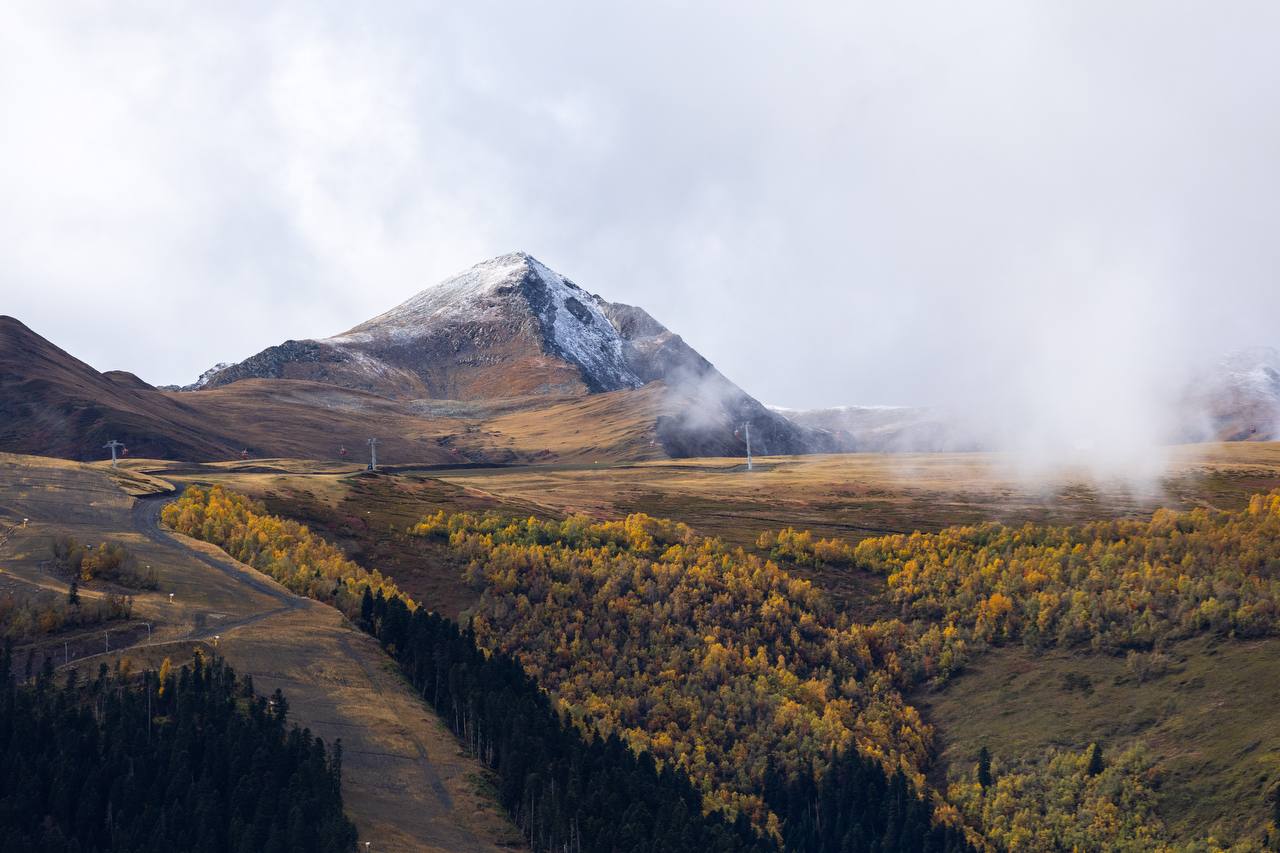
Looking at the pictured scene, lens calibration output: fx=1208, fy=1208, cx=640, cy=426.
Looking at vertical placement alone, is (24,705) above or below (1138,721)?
above

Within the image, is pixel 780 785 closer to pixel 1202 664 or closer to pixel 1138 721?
pixel 1138 721

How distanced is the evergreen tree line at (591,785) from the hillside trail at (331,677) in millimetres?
3858

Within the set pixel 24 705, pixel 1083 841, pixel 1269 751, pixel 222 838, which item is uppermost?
pixel 24 705

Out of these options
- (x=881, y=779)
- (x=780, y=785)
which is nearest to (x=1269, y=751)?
(x=881, y=779)

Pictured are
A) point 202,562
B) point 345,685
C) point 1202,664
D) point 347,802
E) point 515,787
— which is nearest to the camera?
point 347,802

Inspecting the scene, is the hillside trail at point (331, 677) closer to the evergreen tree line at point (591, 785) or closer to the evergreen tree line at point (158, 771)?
the evergreen tree line at point (591, 785)

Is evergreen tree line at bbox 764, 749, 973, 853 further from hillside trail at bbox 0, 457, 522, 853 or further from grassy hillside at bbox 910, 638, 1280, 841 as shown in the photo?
hillside trail at bbox 0, 457, 522, 853

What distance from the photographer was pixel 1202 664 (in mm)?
195625

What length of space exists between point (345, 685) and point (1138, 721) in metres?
120

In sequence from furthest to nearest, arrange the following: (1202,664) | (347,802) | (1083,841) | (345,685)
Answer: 1. (1202,664)
2. (1083,841)
3. (345,685)
4. (347,802)

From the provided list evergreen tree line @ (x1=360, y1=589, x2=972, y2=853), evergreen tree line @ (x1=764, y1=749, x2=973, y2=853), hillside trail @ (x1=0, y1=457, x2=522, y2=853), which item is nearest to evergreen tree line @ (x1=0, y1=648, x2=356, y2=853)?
hillside trail @ (x1=0, y1=457, x2=522, y2=853)

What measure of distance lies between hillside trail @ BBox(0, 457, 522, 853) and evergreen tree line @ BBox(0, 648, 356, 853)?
4877 millimetres

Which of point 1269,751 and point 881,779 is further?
point 881,779

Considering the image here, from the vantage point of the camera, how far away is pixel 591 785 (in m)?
138
